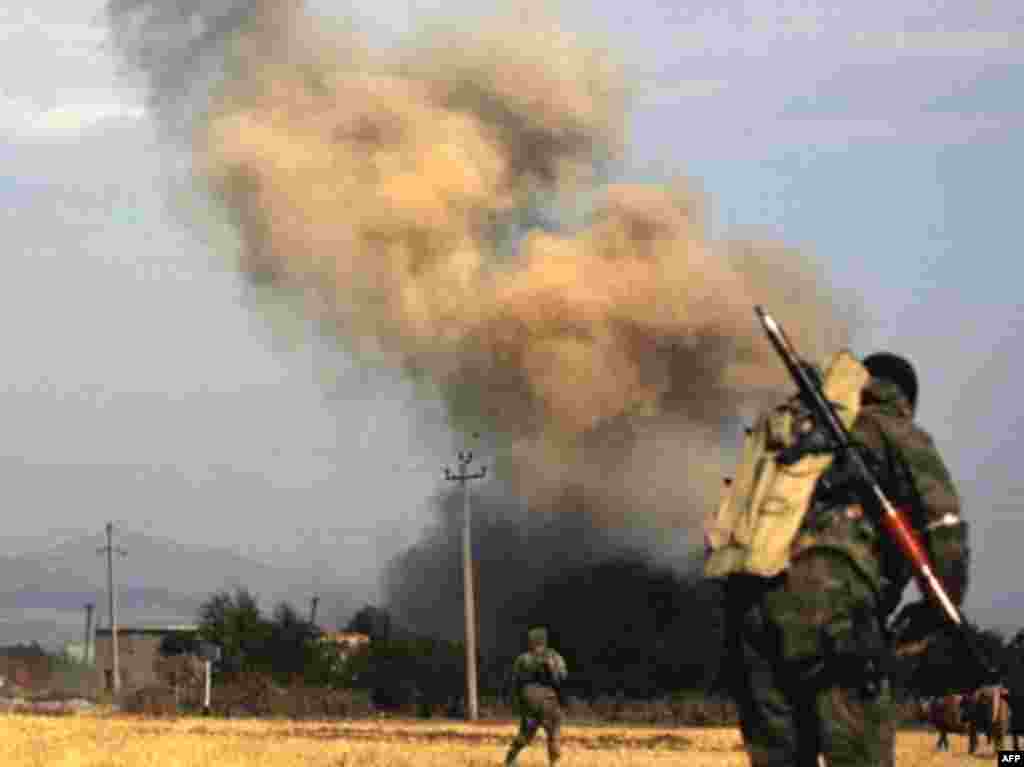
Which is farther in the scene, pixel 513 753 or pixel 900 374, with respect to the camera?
pixel 513 753

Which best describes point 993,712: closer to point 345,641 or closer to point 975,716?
point 975,716

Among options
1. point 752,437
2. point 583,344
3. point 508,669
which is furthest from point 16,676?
point 752,437

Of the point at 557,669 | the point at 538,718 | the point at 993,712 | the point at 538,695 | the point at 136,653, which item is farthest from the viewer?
the point at 136,653

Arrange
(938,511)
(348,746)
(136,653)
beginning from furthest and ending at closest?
(136,653) → (348,746) → (938,511)

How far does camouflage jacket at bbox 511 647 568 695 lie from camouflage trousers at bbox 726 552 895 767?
62.1 feet

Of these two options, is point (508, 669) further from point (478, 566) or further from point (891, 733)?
point (891, 733)

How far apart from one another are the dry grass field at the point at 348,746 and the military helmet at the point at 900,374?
11674mm

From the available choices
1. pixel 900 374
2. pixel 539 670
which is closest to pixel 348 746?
pixel 539 670

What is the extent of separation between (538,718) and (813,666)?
1784cm

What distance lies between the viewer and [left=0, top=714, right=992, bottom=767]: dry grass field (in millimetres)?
21656

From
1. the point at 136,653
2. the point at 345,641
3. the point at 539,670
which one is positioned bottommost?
the point at 539,670

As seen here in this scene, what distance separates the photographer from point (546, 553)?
189ft

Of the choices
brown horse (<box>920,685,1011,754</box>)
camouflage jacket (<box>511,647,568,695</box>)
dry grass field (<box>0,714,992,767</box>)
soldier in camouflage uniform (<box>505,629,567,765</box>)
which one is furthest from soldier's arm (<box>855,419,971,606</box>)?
camouflage jacket (<box>511,647,568,695</box>)

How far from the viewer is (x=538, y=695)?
89.1 feet
